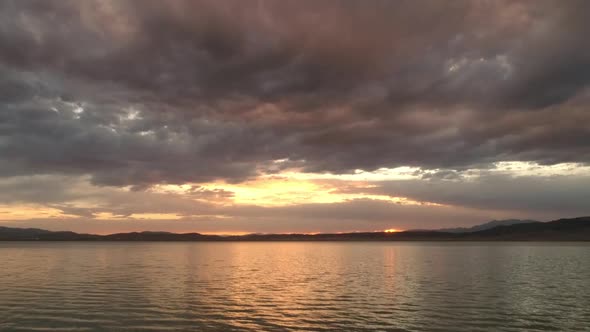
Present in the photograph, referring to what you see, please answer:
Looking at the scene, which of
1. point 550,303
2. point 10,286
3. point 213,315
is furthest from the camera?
point 10,286

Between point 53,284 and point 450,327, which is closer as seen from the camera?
point 450,327

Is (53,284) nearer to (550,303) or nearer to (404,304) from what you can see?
(404,304)

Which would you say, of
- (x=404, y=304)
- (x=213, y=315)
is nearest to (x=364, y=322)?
(x=404, y=304)

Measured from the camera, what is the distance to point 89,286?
187 ft

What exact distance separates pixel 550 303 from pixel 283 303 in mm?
25781

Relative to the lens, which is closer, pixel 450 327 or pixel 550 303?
pixel 450 327

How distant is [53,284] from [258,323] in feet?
125

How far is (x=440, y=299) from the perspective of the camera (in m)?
46.0

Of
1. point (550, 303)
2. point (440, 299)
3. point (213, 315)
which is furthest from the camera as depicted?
point (440, 299)

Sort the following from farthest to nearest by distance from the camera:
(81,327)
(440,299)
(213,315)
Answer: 1. (440,299)
2. (213,315)
3. (81,327)

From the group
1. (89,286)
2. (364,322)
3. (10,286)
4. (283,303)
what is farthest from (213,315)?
(10,286)

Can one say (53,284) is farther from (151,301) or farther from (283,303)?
(283,303)

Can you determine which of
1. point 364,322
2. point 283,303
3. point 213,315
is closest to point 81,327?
point 213,315

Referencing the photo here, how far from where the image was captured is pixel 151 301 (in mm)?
44594
